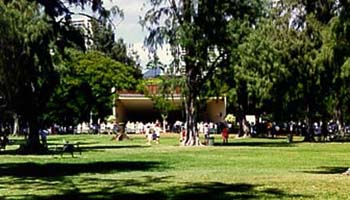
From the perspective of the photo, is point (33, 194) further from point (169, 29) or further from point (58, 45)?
point (169, 29)

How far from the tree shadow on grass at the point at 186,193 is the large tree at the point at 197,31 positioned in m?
31.6

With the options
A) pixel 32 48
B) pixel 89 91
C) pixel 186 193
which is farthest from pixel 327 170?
pixel 89 91

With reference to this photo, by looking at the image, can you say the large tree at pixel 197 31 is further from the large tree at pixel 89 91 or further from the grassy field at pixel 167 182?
the large tree at pixel 89 91

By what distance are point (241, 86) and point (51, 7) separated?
3733cm

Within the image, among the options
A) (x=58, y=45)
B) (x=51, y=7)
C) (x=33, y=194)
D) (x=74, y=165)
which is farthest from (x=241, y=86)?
(x=33, y=194)

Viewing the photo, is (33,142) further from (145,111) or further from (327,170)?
(145,111)

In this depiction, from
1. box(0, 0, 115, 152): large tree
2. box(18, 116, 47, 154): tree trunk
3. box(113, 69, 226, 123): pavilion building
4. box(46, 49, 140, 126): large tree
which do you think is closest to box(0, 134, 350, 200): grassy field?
box(0, 0, 115, 152): large tree

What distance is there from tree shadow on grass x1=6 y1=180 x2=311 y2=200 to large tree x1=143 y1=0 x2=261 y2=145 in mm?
31579

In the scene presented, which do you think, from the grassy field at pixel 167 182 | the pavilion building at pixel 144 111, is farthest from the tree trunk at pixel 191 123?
the pavilion building at pixel 144 111

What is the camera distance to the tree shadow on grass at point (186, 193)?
17375mm

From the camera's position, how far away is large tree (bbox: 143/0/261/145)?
51.4 metres

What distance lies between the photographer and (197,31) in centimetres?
5144

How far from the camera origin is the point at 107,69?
101812 mm

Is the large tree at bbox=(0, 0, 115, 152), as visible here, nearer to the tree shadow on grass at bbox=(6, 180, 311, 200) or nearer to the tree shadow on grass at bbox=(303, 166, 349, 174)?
the tree shadow on grass at bbox=(6, 180, 311, 200)
